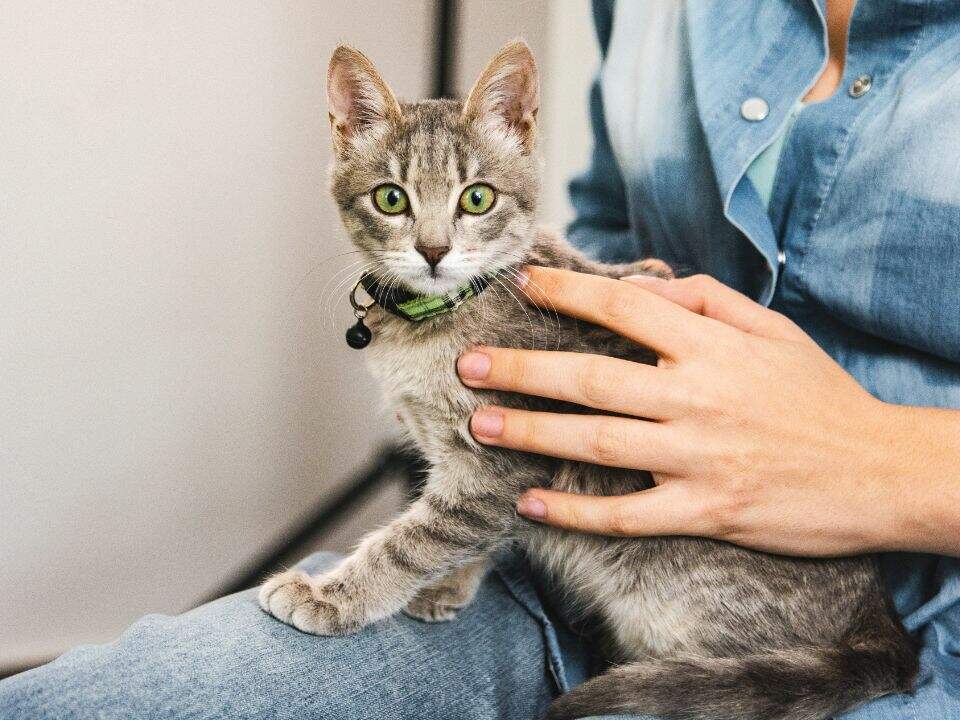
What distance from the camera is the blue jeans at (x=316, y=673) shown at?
0.73 meters

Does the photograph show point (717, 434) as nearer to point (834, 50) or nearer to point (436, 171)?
point (436, 171)

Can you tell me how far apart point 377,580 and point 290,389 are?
32.4 inches

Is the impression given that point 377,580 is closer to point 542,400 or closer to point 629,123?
point 542,400

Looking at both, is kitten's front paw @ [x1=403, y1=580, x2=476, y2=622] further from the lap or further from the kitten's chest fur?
the kitten's chest fur

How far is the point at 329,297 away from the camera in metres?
1.69

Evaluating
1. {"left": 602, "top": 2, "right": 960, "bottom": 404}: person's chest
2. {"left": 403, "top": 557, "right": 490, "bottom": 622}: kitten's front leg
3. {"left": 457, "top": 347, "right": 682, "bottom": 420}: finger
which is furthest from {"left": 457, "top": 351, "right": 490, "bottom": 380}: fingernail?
{"left": 602, "top": 2, "right": 960, "bottom": 404}: person's chest

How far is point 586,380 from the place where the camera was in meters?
0.83

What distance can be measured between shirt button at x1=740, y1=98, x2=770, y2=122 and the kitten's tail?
65cm

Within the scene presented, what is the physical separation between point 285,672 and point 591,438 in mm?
431

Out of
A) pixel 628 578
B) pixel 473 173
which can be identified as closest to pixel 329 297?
pixel 473 173

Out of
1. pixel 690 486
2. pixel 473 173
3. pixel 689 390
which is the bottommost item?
pixel 690 486

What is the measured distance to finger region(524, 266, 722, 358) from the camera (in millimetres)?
844

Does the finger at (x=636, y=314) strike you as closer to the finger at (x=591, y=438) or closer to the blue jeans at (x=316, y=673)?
the finger at (x=591, y=438)

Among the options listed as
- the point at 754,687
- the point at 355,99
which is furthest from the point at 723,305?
the point at 355,99
